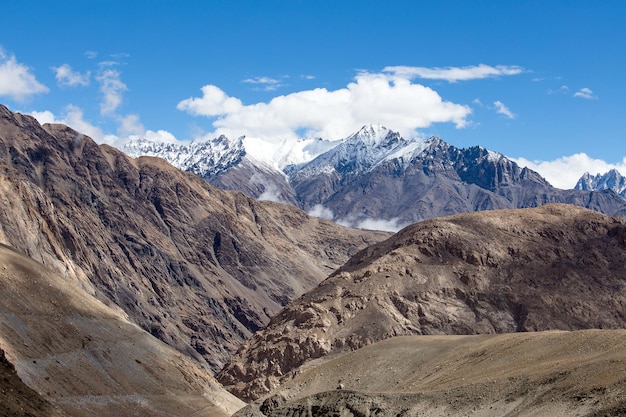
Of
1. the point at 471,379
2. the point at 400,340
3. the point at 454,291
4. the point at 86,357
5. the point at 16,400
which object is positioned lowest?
the point at 471,379

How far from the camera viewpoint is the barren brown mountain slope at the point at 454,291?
134 meters

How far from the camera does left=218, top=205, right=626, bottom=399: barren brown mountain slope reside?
440ft

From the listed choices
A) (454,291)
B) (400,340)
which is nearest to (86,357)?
(400,340)

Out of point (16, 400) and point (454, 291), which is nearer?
point (16, 400)

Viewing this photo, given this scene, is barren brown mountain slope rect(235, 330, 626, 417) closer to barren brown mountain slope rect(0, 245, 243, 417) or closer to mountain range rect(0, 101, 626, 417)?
mountain range rect(0, 101, 626, 417)

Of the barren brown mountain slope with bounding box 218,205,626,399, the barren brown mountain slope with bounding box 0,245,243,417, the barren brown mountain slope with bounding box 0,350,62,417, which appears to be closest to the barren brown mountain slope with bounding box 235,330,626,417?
the barren brown mountain slope with bounding box 0,245,243,417

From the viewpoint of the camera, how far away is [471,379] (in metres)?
91.9

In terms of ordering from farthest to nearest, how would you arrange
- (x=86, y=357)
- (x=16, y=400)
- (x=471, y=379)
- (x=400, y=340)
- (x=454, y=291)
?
(x=454, y=291), (x=400, y=340), (x=86, y=357), (x=471, y=379), (x=16, y=400)

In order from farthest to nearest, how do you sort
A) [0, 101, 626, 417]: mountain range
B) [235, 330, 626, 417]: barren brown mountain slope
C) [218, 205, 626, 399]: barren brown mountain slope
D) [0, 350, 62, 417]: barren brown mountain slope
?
[218, 205, 626, 399]: barren brown mountain slope, [0, 101, 626, 417]: mountain range, [235, 330, 626, 417]: barren brown mountain slope, [0, 350, 62, 417]: barren brown mountain slope

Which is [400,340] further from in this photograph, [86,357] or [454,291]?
[86,357]

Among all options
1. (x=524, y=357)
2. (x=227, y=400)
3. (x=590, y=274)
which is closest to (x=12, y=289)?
(x=227, y=400)

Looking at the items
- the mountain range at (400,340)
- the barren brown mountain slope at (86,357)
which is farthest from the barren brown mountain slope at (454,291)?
the barren brown mountain slope at (86,357)

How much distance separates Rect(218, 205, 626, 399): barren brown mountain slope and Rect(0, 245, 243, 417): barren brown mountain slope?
1118 centimetres

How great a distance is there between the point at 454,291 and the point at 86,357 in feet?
181
